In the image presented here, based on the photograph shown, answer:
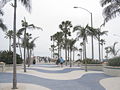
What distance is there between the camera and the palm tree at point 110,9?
21667 millimetres

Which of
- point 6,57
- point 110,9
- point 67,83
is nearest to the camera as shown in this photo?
point 67,83

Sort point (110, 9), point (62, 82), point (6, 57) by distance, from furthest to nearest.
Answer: point (6, 57), point (110, 9), point (62, 82)

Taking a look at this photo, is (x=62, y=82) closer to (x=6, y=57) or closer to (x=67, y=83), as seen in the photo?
(x=67, y=83)

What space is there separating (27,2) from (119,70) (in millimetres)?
11657

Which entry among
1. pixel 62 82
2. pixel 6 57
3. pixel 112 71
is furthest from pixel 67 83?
pixel 6 57

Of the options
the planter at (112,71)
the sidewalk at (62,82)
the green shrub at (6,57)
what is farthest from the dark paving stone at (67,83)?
the green shrub at (6,57)

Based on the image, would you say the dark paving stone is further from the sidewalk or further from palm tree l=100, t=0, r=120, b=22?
palm tree l=100, t=0, r=120, b=22

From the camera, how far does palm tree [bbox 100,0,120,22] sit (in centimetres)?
2167

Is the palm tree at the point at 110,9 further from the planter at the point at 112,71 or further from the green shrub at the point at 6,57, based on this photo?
the green shrub at the point at 6,57

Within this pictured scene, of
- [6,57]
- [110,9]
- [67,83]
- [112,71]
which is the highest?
[110,9]

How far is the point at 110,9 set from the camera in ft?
72.4

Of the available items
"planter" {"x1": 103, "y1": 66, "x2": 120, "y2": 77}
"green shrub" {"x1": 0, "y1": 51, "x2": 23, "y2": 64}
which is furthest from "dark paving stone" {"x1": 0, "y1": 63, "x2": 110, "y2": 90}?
"green shrub" {"x1": 0, "y1": 51, "x2": 23, "y2": 64}

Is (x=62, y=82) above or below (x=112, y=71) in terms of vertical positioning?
below

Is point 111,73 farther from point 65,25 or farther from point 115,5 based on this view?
point 65,25
